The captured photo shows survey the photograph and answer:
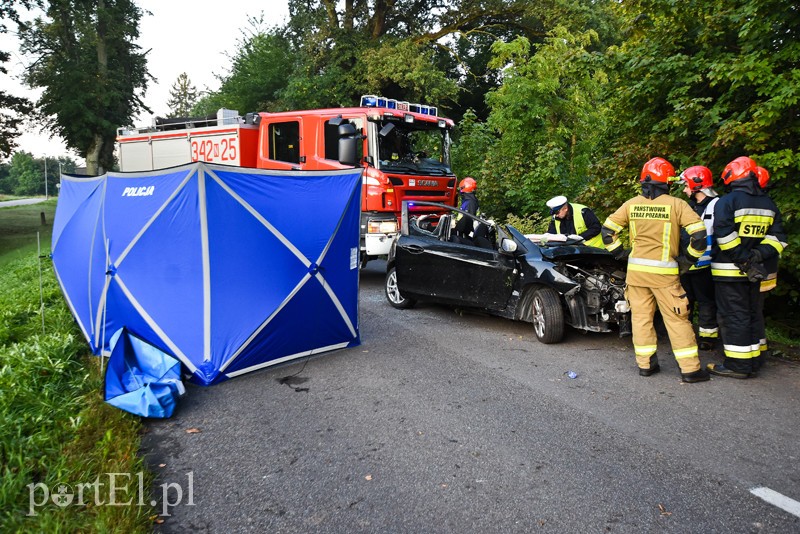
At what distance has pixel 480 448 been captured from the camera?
3906 millimetres

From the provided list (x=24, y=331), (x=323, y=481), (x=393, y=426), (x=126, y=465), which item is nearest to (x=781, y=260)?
(x=393, y=426)

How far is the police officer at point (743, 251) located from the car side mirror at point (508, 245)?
2006 millimetres

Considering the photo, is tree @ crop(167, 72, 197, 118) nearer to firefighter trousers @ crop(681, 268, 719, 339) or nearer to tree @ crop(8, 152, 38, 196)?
tree @ crop(8, 152, 38, 196)

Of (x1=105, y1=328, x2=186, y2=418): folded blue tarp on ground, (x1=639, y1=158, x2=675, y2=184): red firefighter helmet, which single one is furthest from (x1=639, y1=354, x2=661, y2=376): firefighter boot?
(x1=105, y1=328, x2=186, y2=418): folded blue tarp on ground

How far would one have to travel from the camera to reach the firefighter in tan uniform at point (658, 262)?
511cm

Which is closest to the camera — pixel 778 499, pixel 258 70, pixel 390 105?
pixel 778 499

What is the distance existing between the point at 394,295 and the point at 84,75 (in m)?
24.3

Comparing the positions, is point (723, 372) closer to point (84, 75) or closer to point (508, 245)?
point (508, 245)

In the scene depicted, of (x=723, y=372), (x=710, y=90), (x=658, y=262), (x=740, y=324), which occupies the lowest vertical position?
(x=723, y=372)

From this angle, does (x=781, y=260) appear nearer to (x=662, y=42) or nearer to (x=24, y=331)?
(x=662, y=42)

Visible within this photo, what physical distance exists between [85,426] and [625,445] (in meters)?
3.75

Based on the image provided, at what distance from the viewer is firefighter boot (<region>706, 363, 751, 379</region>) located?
17.2 ft

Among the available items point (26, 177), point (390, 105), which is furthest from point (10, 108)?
point (26, 177)

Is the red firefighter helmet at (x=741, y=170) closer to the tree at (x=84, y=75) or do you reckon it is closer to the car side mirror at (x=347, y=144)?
the car side mirror at (x=347, y=144)
